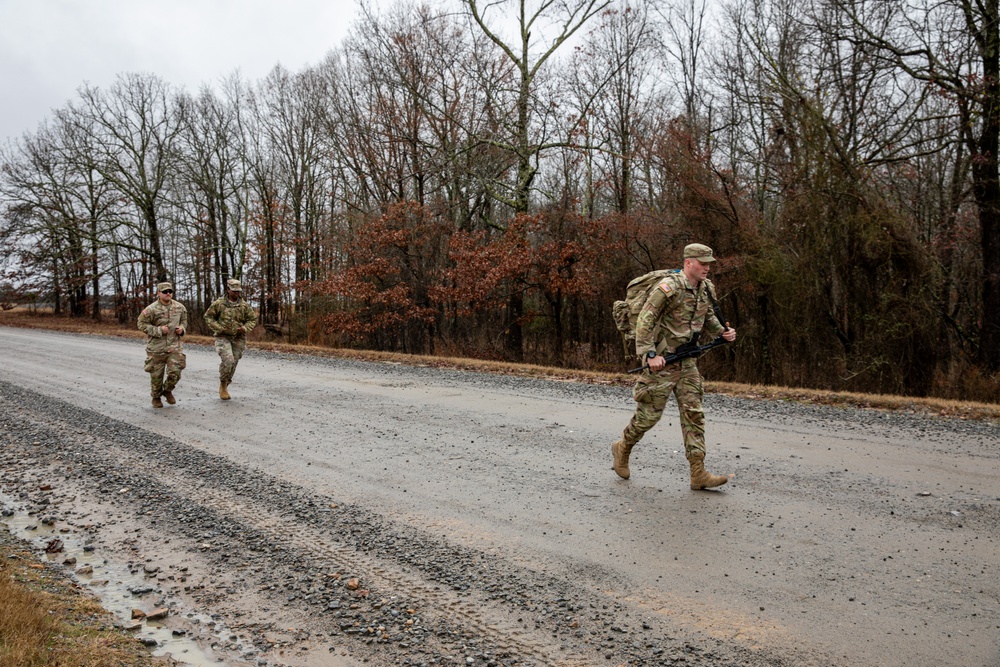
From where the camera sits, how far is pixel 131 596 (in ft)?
14.1

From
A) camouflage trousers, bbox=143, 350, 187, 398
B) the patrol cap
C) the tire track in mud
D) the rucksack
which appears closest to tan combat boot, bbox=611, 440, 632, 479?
the rucksack

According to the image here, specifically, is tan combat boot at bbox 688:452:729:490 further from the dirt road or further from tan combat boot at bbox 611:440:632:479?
tan combat boot at bbox 611:440:632:479

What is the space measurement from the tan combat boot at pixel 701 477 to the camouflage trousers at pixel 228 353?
811 centimetres

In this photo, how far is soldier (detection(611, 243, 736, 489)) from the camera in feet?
20.3

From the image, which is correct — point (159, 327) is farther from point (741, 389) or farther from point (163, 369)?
point (741, 389)

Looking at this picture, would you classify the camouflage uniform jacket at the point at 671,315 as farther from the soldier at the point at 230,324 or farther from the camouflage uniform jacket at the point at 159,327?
the camouflage uniform jacket at the point at 159,327

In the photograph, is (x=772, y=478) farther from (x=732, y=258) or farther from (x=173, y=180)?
(x=173, y=180)

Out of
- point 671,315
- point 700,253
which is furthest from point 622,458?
point 700,253

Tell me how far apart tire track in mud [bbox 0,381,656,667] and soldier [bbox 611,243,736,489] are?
7.61 ft

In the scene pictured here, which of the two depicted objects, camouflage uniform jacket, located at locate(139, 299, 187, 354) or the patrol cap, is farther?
camouflage uniform jacket, located at locate(139, 299, 187, 354)

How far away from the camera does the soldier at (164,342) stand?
1088 cm

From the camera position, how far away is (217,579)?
4457mm

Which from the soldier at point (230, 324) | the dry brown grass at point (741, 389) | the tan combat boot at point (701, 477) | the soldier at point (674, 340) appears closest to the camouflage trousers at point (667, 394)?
the soldier at point (674, 340)

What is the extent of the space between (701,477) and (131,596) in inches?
170
